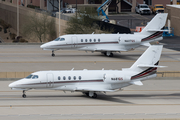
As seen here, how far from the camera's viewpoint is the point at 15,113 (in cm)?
2422

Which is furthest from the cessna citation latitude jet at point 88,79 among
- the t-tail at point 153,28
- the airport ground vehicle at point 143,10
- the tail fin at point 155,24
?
the airport ground vehicle at point 143,10

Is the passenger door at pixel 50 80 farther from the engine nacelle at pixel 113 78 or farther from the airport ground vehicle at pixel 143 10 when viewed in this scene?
the airport ground vehicle at pixel 143 10

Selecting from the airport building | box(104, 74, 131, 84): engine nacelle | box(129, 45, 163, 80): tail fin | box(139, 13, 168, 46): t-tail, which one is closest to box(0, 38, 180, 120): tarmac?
box(104, 74, 131, 84): engine nacelle

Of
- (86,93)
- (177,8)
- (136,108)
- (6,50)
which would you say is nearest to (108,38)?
(6,50)

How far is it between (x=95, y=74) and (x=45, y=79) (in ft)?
12.0

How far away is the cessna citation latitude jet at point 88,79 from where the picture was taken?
27531 mm

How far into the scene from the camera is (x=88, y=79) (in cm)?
Result: 2795

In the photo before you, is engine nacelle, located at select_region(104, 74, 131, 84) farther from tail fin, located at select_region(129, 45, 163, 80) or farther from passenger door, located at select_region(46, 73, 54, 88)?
passenger door, located at select_region(46, 73, 54, 88)

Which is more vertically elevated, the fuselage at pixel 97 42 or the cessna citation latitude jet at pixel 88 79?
the fuselage at pixel 97 42

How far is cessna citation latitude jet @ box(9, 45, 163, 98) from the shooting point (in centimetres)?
2753

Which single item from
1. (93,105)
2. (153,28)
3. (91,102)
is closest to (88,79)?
(91,102)

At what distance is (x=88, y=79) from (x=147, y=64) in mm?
4672

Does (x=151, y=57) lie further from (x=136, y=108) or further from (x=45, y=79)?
(x=45, y=79)

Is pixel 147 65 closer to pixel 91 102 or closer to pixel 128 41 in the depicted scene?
pixel 91 102
